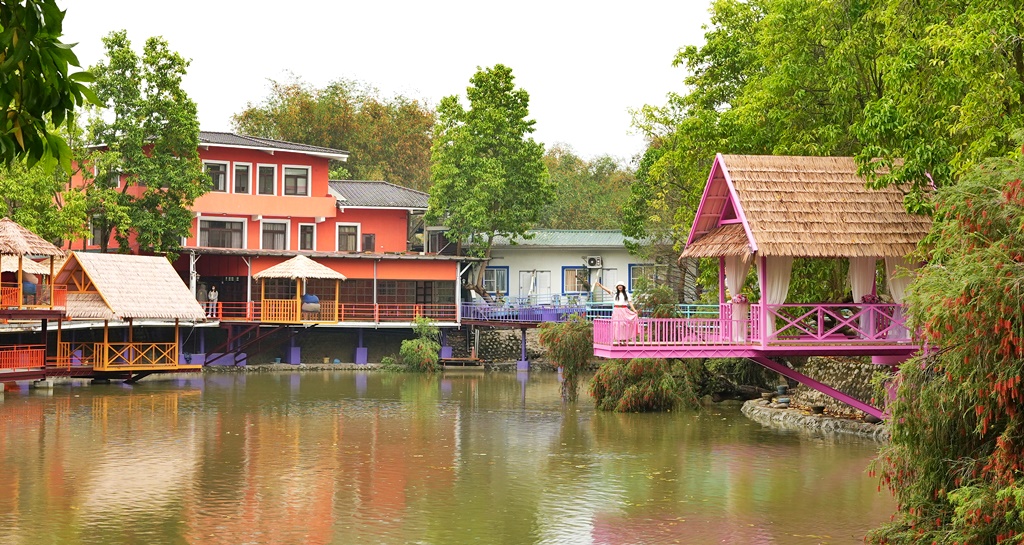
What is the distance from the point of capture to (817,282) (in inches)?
1011

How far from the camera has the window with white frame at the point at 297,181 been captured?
150 ft

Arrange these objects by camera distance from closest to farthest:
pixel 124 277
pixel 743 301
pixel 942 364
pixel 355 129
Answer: pixel 942 364, pixel 743 301, pixel 124 277, pixel 355 129

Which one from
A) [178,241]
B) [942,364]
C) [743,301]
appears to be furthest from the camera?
[178,241]

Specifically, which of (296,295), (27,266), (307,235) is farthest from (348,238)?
(27,266)

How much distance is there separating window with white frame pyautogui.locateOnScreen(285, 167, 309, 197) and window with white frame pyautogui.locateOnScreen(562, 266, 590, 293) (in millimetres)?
12061

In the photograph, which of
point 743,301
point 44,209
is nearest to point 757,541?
point 743,301

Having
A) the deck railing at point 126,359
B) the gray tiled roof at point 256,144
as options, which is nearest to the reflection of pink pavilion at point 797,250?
the deck railing at point 126,359

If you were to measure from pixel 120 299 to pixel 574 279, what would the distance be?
21979 millimetres

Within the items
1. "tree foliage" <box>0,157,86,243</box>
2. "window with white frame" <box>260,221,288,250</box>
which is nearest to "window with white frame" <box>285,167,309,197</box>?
"window with white frame" <box>260,221,288,250</box>

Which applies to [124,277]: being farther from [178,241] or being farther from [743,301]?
[743,301]

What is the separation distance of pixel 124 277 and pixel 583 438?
1749cm

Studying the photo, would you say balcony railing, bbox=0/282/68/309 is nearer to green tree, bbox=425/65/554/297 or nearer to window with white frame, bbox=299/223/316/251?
window with white frame, bbox=299/223/316/251

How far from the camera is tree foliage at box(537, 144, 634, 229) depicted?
5947 cm

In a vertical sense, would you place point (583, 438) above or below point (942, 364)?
below
